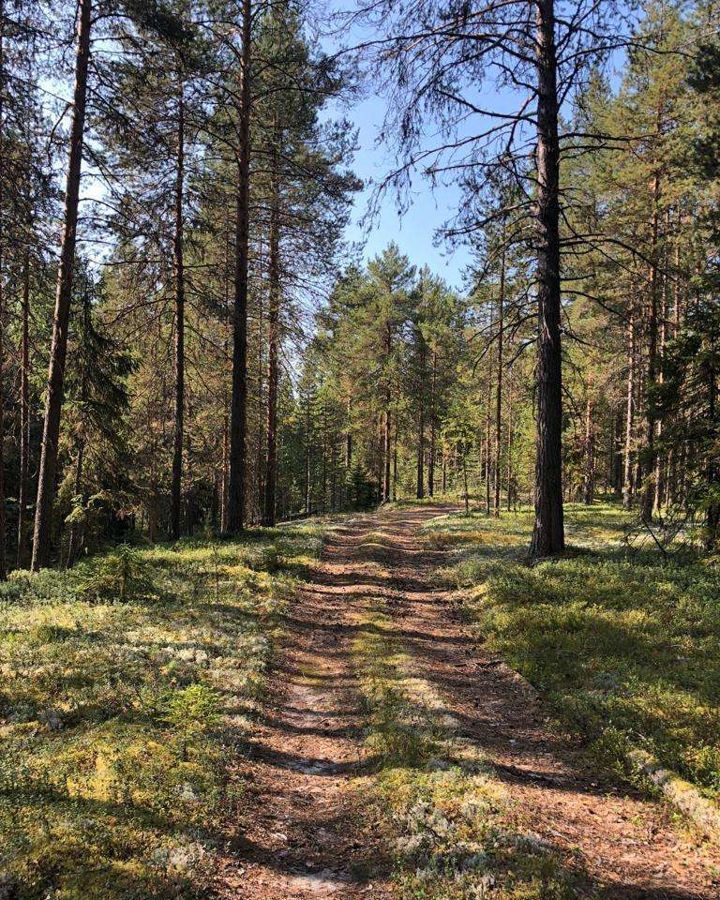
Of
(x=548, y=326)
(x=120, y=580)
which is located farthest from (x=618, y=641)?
(x=120, y=580)

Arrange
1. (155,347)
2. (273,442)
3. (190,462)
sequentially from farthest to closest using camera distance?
(190,462), (273,442), (155,347)

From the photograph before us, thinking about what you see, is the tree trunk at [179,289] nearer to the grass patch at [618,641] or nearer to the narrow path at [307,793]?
the grass patch at [618,641]

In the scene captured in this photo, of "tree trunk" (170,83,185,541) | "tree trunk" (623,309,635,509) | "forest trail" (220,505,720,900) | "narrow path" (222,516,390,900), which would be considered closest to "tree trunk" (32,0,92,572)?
"tree trunk" (170,83,185,541)

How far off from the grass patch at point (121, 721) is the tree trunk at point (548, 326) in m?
6.24

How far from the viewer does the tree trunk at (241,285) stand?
16.1 metres

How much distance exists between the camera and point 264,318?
1892cm

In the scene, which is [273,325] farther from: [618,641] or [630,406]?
[630,406]

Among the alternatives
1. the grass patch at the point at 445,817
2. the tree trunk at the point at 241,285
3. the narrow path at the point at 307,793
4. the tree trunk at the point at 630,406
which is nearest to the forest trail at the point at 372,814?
the narrow path at the point at 307,793

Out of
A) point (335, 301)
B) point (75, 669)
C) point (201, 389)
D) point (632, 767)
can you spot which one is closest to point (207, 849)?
point (75, 669)

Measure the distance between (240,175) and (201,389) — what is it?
1055cm

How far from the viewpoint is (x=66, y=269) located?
37.8 feet

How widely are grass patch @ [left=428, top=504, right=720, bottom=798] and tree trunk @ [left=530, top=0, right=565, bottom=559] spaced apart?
1.08m

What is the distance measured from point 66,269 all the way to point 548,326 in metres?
10.7

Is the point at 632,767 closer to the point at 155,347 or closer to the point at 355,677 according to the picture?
the point at 355,677
